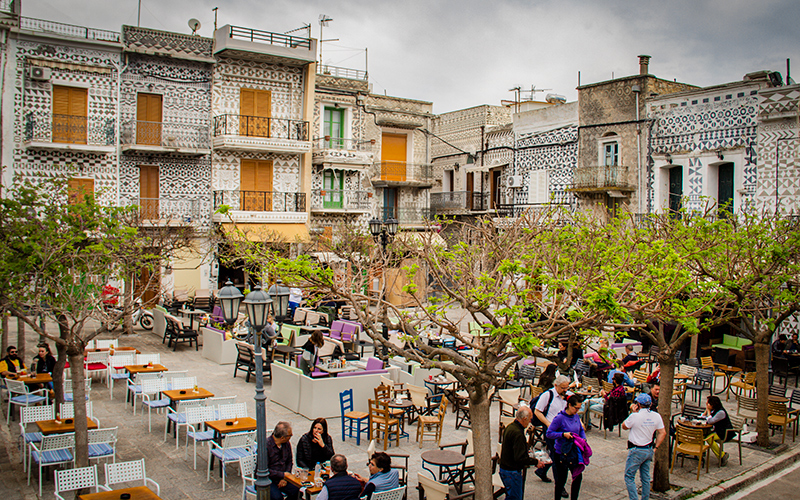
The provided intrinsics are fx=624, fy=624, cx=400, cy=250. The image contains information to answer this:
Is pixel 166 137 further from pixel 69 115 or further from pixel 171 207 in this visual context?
pixel 69 115

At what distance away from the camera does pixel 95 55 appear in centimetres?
2434

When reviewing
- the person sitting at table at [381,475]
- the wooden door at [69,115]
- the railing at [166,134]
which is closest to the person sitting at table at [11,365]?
the person sitting at table at [381,475]

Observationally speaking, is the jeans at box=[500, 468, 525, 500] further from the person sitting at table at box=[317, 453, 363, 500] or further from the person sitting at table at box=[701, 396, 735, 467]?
the person sitting at table at box=[701, 396, 735, 467]

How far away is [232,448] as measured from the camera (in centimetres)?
A: 965

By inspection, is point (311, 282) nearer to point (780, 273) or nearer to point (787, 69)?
point (780, 273)

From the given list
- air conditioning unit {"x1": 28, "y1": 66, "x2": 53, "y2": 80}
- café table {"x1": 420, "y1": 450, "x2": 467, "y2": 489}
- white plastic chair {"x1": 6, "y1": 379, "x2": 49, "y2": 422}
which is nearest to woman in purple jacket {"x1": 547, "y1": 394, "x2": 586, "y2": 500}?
café table {"x1": 420, "y1": 450, "x2": 467, "y2": 489}

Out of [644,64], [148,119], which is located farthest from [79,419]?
[644,64]

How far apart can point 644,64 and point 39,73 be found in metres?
23.3

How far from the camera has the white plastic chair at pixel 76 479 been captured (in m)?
8.02

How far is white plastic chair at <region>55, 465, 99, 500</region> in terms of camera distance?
802 cm

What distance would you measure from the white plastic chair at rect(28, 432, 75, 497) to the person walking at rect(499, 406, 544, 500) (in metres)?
6.25

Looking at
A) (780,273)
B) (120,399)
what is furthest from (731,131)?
(120,399)

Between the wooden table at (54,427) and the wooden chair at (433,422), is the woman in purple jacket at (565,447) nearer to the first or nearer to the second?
the wooden chair at (433,422)

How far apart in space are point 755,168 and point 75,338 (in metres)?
20.3
